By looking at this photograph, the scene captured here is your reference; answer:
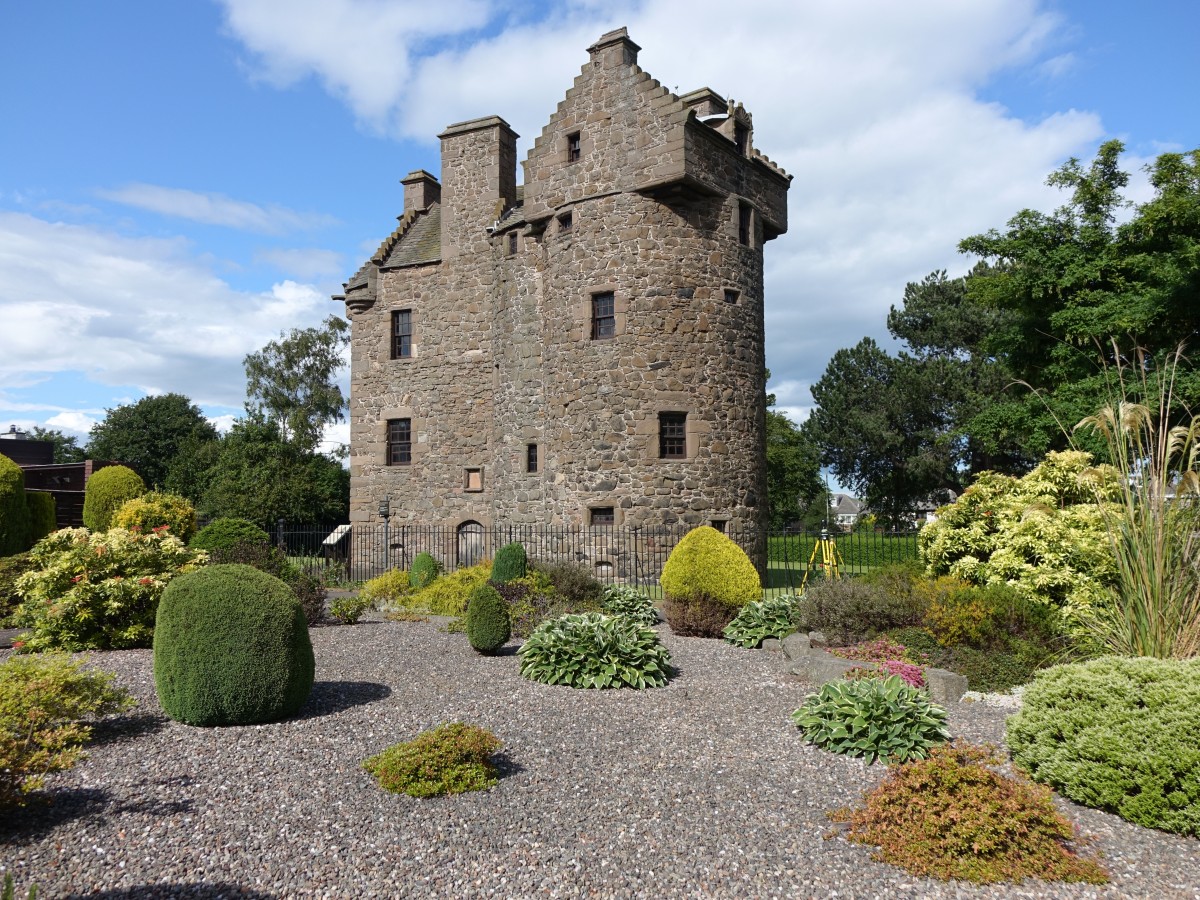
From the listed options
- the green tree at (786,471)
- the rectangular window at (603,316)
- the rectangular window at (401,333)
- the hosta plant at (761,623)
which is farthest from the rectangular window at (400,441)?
the green tree at (786,471)

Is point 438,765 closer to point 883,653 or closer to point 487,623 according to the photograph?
point 487,623

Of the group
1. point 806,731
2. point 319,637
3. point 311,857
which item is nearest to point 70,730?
point 311,857

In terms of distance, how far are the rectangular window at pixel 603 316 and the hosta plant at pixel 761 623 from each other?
808 cm

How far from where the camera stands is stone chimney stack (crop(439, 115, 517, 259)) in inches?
854

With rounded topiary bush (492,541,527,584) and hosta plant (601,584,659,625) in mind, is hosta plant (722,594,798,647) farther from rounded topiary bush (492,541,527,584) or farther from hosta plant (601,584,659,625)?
rounded topiary bush (492,541,527,584)

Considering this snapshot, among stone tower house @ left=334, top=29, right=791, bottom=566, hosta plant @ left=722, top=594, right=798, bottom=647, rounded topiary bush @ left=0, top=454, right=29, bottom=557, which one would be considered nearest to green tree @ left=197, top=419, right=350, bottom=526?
rounded topiary bush @ left=0, top=454, right=29, bottom=557

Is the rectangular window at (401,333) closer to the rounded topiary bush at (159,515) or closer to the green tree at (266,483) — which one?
the rounded topiary bush at (159,515)

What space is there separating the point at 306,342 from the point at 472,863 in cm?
3785

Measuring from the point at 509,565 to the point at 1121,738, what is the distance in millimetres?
10938

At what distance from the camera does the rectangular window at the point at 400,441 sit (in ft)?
73.7

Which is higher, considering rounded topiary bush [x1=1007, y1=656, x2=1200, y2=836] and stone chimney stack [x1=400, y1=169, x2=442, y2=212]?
stone chimney stack [x1=400, y1=169, x2=442, y2=212]

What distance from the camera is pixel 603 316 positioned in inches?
701

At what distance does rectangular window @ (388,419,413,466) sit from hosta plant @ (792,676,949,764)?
1735 centimetres

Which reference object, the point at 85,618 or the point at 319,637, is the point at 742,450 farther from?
the point at 85,618
